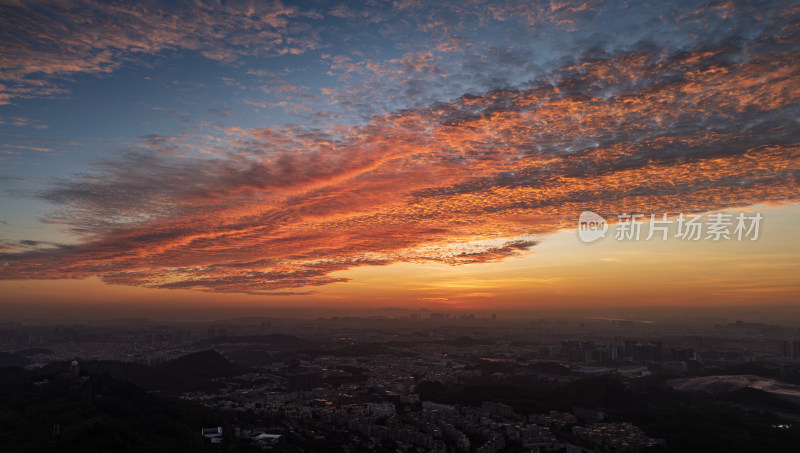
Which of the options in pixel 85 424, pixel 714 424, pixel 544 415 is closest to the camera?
pixel 85 424

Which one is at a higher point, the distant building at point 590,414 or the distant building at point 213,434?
the distant building at point 213,434

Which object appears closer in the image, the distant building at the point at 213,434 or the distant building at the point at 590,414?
the distant building at the point at 213,434

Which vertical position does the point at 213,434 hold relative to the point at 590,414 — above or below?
above

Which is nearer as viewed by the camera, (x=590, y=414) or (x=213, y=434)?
(x=213, y=434)

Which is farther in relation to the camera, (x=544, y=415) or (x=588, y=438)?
(x=544, y=415)

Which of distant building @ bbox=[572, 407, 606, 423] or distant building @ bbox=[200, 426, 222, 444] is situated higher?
distant building @ bbox=[200, 426, 222, 444]

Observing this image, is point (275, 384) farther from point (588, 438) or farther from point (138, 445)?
point (588, 438)

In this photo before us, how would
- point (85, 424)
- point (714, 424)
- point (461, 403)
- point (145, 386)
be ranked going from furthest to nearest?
point (145, 386) < point (461, 403) < point (714, 424) < point (85, 424)

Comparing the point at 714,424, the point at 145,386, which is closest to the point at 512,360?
the point at 714,424

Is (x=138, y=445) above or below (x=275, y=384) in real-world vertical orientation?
above

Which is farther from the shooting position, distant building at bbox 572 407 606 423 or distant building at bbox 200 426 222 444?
distant building at bbox 572 407 606 423
